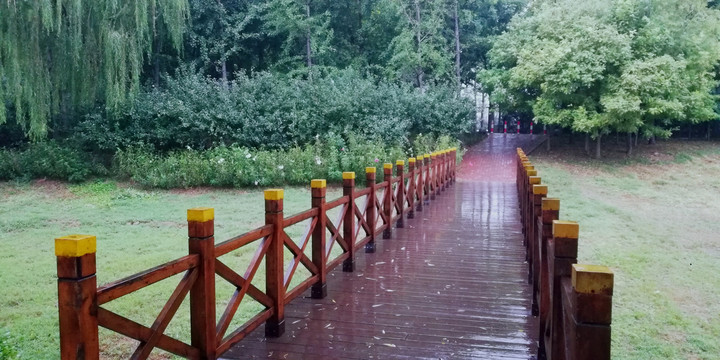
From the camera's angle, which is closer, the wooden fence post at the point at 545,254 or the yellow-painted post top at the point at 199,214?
the yellow-painted post top at the point at 199,214

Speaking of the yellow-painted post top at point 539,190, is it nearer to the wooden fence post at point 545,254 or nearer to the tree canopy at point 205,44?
the wooden fence post at point 545,254

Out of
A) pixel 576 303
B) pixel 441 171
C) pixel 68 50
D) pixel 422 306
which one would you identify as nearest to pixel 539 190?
pixel 422 306

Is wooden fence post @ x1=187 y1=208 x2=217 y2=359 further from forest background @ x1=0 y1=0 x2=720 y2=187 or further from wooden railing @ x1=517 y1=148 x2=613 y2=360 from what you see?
forest background @ x1=0 y1=0 x2=720 y2=187

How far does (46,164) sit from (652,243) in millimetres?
15744

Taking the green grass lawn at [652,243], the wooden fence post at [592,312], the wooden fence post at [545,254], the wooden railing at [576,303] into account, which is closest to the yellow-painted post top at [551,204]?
the wooden fence post at [545,254]

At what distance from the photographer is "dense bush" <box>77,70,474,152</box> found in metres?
16.2

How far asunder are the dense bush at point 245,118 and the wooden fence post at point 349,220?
410 inches

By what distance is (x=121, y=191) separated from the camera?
1382 cm

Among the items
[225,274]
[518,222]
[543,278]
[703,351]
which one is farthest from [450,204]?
[225,274]

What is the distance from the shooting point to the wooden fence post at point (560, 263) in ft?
7.89

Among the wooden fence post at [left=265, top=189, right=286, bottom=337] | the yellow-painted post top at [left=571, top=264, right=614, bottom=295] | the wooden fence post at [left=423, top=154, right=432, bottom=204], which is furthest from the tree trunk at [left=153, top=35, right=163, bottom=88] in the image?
the yellow-painted post top at [left=571, top=264, right=614, bottom=295]

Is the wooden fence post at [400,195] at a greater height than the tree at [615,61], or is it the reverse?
the tree at [615,61]

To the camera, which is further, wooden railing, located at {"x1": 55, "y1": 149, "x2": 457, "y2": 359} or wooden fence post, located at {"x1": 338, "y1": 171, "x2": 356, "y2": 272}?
wooden fence post, located at {"x1": 338, "y1": 171, "x2": 356, "y2": 272}

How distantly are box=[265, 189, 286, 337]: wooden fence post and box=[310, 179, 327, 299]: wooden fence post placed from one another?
32.4 inches
